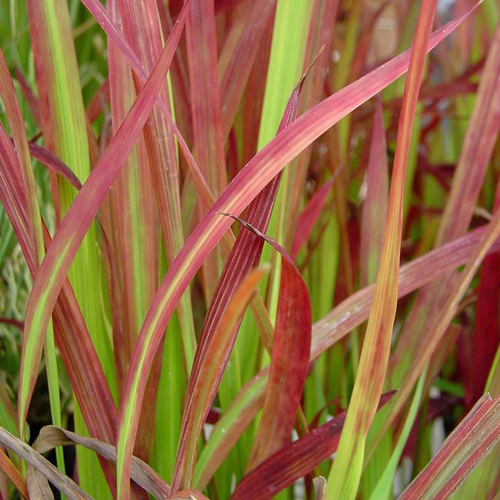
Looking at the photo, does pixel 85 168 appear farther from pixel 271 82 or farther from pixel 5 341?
pixel 5 341

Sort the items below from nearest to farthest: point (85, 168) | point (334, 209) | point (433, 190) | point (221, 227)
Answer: point (221, 227) → point (85, 168) → point (334, 209) → point (433, 190)

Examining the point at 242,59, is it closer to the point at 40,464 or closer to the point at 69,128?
the point at 69,128

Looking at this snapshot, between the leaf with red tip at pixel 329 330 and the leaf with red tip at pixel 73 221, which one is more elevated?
the leaf with red tip at pixel 73 221

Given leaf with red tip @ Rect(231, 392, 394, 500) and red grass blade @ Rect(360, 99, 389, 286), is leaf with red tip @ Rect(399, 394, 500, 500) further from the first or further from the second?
red grass blade @ Rect(360, 99, 389, 286)

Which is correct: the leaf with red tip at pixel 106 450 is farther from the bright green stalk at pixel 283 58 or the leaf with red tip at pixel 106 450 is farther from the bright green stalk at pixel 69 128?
the bright green stalk at pixel 283 58

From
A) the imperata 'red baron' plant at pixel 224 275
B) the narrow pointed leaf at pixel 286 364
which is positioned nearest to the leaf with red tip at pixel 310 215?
the imperata 'red baron' plant at pixel 224 275

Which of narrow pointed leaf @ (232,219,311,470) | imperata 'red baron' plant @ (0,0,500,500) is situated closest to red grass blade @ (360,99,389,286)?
imperata 'red baron' plant @ (0,0,500,500)

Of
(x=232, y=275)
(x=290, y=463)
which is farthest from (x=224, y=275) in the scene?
(x=290, y=463)

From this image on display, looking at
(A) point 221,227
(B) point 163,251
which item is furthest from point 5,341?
(A) point 221,227
